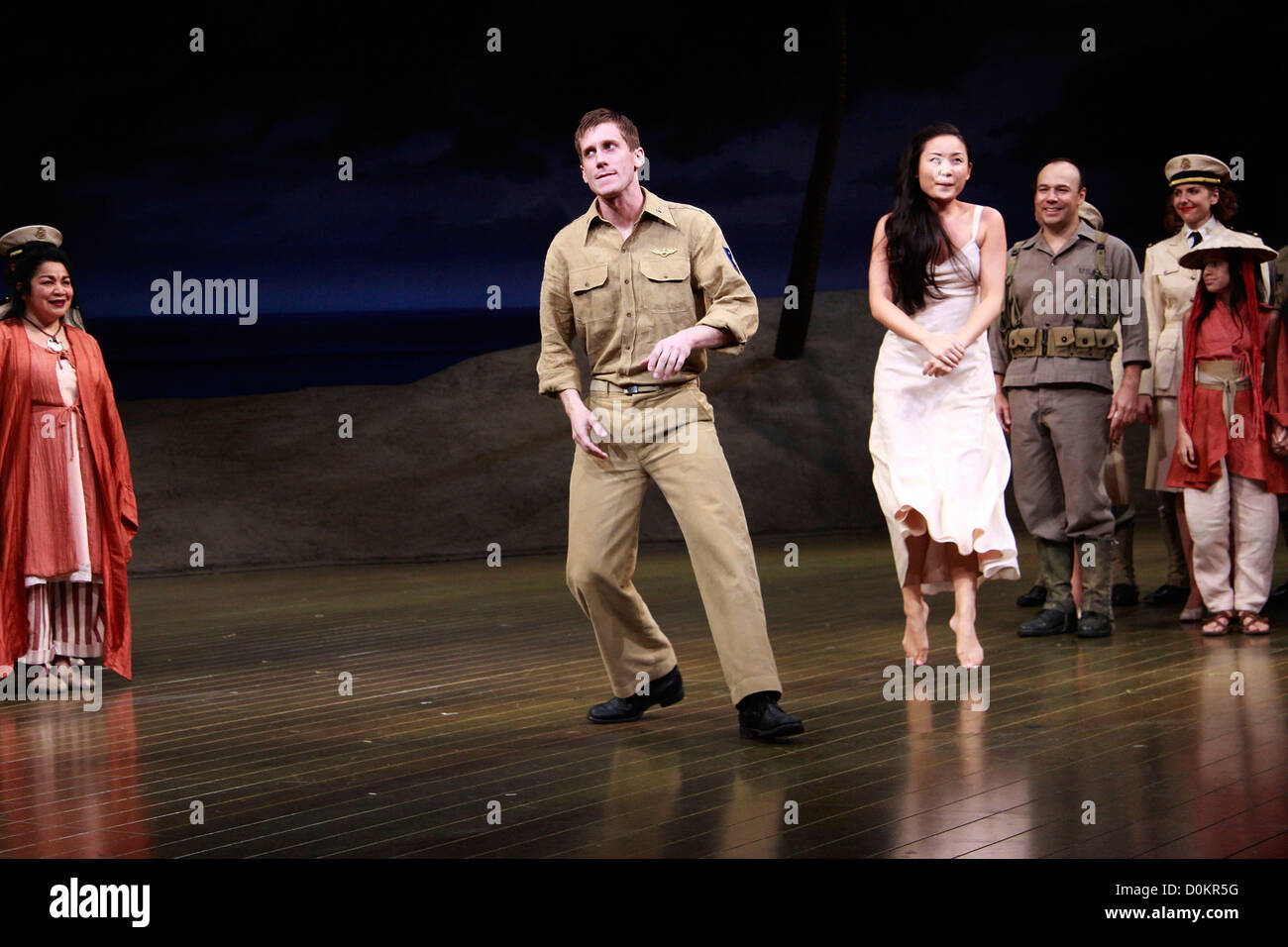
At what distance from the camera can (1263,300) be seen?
6172mm

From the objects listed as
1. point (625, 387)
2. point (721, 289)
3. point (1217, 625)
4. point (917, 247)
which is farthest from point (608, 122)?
point (1217, 625)

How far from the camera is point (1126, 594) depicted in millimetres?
7160

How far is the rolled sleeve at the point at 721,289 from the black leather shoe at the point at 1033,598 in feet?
11.5

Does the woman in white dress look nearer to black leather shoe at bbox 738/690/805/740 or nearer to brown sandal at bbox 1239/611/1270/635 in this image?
black leather shoe at bbox 738/690/805/740

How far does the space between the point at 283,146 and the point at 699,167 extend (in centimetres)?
601

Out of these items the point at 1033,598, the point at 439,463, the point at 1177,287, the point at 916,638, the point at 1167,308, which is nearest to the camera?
the point at 916,638

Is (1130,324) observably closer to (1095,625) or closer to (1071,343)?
(1071,343)

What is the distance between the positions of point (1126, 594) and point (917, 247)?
2.97m

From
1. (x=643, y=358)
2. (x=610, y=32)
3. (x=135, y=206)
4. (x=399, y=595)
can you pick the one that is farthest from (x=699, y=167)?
(x=643, y=358)

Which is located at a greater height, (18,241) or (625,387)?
(18,241)

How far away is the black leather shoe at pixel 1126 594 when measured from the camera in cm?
715

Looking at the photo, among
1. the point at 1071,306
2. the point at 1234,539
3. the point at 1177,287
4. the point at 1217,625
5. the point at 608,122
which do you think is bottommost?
the point at 1217,625

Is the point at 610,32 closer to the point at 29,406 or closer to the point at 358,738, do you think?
the point at 29,406

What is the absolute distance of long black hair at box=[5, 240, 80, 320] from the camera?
5.56 metres
